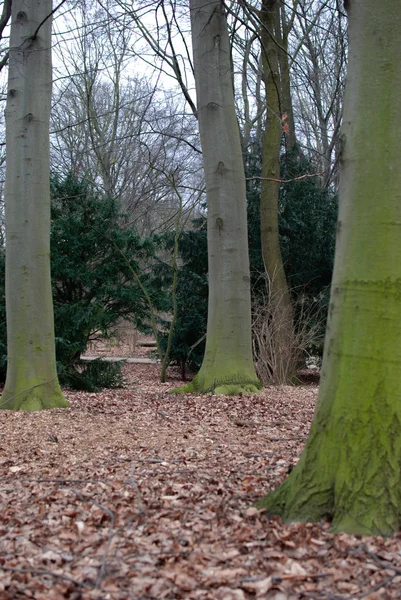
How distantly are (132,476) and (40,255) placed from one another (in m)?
3.71

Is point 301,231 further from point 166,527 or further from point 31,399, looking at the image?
point 166,527

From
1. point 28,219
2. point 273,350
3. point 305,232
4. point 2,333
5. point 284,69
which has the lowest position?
point 273,350

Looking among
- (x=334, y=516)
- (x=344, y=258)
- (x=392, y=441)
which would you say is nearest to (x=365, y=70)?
(x=344, y=258)

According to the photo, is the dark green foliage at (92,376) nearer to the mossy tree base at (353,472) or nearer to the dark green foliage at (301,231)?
the dark green foliage at (301,231)

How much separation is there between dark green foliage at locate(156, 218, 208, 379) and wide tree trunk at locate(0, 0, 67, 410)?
305 inches

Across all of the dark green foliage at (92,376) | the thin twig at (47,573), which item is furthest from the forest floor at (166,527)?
the dark green foliage at (92,376)

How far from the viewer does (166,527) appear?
3.15 metres

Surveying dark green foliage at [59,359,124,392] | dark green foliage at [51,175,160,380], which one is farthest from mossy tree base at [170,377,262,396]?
dark green foliage at [51,175,160,380]

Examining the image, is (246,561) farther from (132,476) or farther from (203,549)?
(132,476)

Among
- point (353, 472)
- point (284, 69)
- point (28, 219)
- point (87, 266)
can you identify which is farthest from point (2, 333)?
point (353, 472)

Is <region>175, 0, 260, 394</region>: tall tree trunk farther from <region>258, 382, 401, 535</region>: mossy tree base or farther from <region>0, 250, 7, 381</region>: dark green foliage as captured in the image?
<region>0, 250, 7, 381</region>: dark green foliage

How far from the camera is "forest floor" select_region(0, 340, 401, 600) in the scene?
8.42 feet

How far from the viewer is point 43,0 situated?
7219 mm

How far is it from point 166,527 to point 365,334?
58.7 inches
